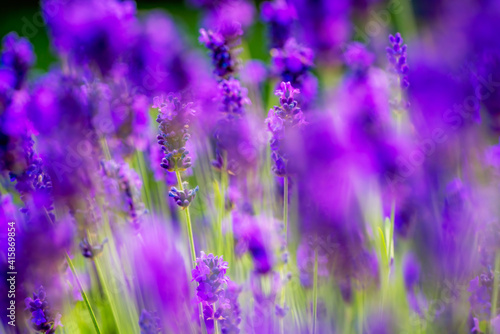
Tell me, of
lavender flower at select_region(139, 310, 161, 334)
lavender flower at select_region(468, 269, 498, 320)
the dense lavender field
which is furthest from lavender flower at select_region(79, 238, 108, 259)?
lavender flower at select_region(468, 269, 498, 320)

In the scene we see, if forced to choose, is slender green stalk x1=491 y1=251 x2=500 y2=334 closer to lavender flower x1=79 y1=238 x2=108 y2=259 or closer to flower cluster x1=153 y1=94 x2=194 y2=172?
flower cluster x1=153 y1=94 x2=194 y2=172

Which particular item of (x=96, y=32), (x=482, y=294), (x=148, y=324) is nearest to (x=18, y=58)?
(x=96, y=32)

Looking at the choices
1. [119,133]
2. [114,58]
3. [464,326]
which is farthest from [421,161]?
[114,58]

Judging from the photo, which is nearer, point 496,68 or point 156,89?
point 496,68

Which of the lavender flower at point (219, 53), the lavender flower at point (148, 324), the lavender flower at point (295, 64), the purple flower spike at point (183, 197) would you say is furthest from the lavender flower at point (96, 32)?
the lavender flower at point (148, 324)

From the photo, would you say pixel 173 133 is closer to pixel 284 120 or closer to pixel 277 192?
pixel 284 120

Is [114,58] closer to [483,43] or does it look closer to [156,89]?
[156,89]

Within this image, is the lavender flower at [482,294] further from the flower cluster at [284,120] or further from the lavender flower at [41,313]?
the lavender flower at [41,313]
